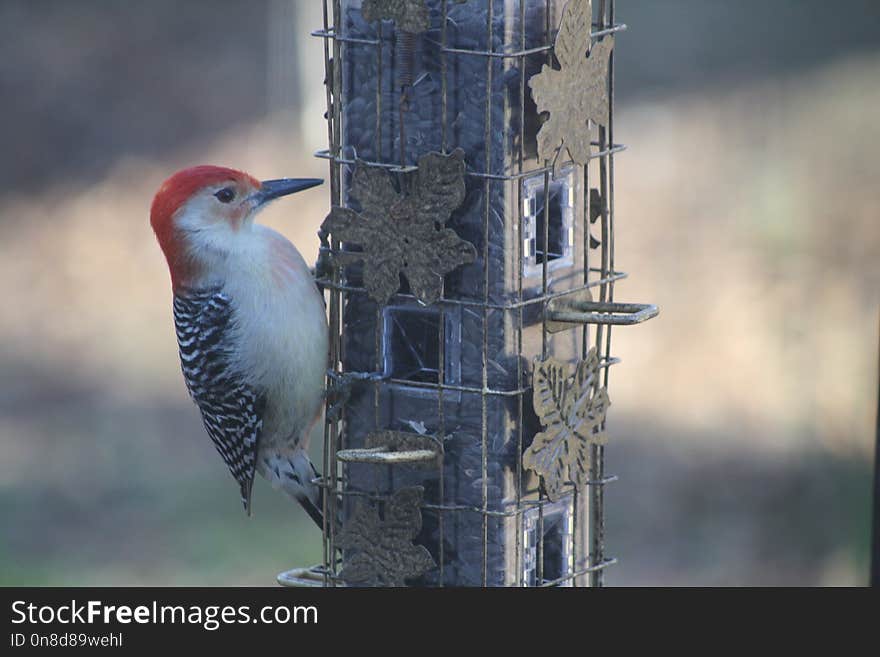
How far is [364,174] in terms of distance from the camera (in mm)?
4562

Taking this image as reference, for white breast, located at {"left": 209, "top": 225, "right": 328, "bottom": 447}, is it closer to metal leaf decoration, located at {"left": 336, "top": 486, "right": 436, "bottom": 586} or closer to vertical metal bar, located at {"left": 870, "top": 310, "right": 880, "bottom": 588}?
metal leaf decoration, located at {"left": 336, "top": 486, "right": 436, "bottom": 586}

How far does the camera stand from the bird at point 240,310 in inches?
200

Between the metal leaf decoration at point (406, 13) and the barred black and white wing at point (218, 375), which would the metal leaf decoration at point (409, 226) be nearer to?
the metal leaf decoration at point (406, 13)

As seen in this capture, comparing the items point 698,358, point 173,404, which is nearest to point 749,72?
point 698,358

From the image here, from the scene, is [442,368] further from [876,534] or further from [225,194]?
[876,534]

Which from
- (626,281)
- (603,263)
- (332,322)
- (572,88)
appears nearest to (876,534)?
(603,263)

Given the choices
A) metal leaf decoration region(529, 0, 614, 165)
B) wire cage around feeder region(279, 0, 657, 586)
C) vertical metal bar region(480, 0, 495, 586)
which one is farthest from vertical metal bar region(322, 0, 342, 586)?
metal leaf decoration region(529, 0, 614, 165)

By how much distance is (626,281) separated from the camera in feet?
36.8

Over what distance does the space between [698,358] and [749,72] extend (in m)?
2.32

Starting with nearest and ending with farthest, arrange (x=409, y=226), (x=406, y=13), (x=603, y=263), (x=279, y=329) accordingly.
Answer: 1. (x=406, y=13)
2. (x=409, y=226)
3. (x=603, y=263)
4. (x=279, y=329)

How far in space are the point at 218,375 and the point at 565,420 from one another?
4.01 feet

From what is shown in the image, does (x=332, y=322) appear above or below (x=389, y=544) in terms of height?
above

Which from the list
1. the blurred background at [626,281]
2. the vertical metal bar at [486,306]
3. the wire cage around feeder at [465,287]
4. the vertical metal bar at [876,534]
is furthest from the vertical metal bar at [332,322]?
the blurred background at [626,281]
